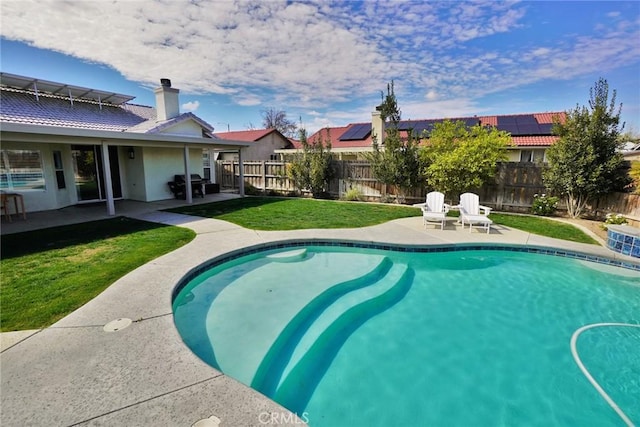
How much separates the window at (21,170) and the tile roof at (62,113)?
117 centimetres

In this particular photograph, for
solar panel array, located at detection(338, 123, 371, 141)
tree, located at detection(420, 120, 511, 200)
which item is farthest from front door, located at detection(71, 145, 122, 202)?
solar panel array, located at detection(338, 123, 371, 141)

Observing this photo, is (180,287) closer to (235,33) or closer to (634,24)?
(235,33)

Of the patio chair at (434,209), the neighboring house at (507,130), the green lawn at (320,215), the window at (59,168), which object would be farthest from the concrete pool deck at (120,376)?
the neighboring house at (507,130)

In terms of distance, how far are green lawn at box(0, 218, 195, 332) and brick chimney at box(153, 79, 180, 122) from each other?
7038mm

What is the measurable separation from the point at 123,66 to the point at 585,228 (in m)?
20.7

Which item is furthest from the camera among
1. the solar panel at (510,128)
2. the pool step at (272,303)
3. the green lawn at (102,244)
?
the solar panel at (510,128)

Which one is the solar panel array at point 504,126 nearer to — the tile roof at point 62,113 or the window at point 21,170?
the tile roof at point 62,113

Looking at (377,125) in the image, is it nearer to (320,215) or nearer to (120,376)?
(320,215)

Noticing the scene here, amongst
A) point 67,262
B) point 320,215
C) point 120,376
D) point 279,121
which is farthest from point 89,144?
point 279,121

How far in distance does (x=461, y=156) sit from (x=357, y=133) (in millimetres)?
12786

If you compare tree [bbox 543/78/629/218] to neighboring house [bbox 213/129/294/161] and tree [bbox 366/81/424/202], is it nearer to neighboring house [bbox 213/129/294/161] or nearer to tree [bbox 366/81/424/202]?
tree [bbox 366/81/424/202]

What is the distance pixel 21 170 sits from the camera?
9.41 metres

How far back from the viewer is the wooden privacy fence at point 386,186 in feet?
31.8

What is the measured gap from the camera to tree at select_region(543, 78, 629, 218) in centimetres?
891
